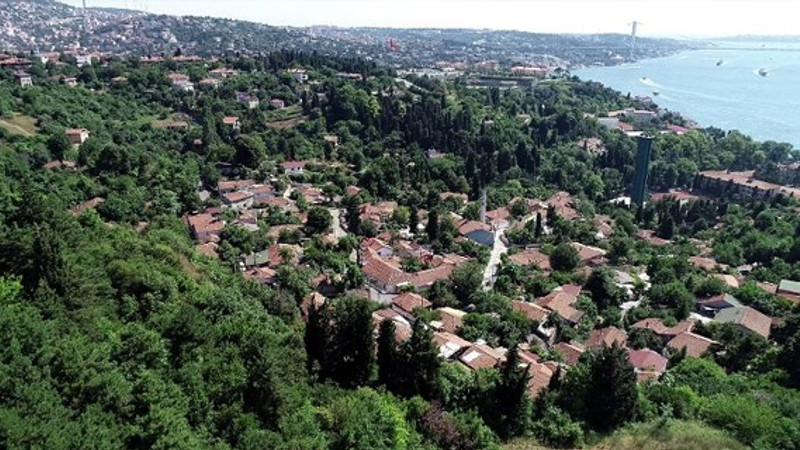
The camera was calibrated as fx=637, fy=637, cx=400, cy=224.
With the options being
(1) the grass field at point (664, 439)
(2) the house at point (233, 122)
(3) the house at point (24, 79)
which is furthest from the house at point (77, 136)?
(1) the grass field at point (664, 439)

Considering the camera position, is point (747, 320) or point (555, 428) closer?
point (555, 428)

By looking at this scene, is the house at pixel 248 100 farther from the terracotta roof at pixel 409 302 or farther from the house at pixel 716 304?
the house at pixel 716 304

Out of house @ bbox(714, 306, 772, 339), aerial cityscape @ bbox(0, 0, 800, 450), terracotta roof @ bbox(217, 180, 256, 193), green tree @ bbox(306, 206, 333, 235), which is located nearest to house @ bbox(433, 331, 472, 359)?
aerial cityscape @ bbox(0, 0, 800, 450)

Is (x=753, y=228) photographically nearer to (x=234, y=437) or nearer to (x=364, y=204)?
(x=364, y=204)

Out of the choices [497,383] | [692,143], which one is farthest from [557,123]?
[497,383]

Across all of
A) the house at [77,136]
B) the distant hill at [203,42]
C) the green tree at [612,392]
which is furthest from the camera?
the distant hill at [203,42]

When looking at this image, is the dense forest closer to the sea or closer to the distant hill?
the sea
